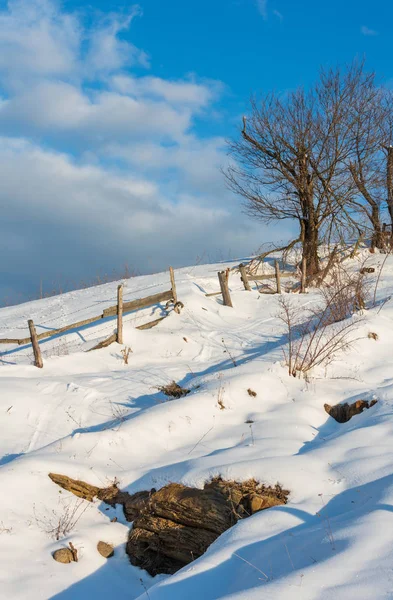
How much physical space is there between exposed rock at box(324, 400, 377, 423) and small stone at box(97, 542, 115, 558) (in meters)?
3.37

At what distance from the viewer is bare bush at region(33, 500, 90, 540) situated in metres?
4.44

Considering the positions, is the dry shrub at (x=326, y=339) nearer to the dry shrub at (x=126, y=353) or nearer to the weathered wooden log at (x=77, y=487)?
the dry shrub at (x=126, y=353)

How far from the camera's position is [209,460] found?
4.95m

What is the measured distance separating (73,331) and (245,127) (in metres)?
12.9

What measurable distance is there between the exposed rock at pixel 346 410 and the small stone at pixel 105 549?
3.37 meters

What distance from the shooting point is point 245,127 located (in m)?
21.1

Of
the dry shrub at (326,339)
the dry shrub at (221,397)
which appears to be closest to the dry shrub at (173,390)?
the dry shrub at (221,397)

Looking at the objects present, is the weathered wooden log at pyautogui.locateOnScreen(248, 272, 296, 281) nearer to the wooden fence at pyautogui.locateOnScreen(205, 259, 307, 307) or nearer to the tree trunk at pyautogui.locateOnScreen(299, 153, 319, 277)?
the wooden fence at pyautogui.locateOnScreen(205, 259, 307, 307)

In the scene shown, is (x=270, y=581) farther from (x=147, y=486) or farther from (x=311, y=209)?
(x=311, y=209)

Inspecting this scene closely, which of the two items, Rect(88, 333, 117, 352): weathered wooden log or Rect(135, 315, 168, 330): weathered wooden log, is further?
Rect(135, 315, 168, 330): weathered wooden log

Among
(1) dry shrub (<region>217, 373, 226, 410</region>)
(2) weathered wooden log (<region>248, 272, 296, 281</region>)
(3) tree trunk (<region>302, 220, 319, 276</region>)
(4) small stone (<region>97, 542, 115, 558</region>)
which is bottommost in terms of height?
(4) small stone (<region>97, 542, 115, 558</region>)

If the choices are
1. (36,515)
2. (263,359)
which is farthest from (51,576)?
(263,359)

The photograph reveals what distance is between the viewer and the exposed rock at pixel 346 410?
634 centimetres

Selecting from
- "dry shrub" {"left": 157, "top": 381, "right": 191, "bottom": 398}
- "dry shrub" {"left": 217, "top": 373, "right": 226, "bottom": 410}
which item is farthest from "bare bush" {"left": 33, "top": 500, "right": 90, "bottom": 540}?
"dry shrub" {"left": 157, "top": 381, "right": 191, "bottom": 398}
